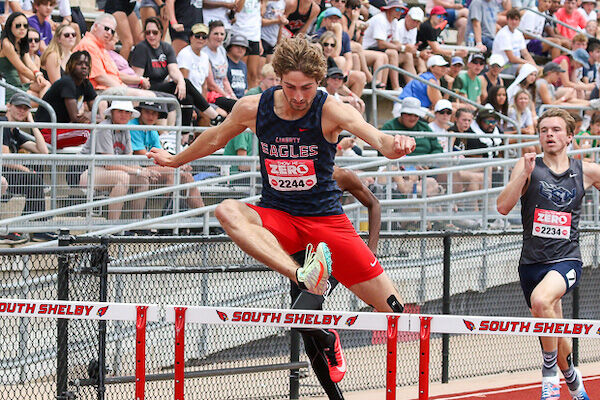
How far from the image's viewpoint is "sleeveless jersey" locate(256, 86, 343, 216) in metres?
6.20

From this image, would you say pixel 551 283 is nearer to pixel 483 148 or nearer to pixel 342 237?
pixel 342 237

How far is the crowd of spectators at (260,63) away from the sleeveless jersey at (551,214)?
4190 millimetres

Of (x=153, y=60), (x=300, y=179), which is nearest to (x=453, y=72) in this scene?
(x=153, y=60)

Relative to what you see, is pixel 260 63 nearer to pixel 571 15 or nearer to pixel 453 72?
pixel 453 72

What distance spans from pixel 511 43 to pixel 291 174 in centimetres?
1317

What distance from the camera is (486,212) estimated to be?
12.2 m

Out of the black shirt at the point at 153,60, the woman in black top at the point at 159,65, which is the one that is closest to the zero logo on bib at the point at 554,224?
the woman in black top at the point at 159,65

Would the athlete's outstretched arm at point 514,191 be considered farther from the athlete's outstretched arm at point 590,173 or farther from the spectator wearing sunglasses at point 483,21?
the spectator wearing sunglasses at point 483,21

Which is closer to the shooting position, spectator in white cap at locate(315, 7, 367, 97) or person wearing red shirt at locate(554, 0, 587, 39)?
spectator in white cap at locate(315, 7, 367, 97)

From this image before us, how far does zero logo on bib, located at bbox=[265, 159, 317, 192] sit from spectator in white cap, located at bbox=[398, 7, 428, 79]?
10865 millimetres

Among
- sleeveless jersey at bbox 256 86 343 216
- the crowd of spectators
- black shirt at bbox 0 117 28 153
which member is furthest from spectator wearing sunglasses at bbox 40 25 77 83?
sleeveless jersey at bbox 256 86 343 216

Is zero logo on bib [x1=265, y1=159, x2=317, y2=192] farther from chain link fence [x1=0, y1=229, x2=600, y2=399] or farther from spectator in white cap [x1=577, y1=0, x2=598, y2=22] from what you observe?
spectator in white cap [x1=577, y1=0, x2=598, y2=22]

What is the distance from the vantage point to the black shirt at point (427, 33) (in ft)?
57.9

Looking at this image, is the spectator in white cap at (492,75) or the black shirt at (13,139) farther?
the spectator in white cap at (492,75)
